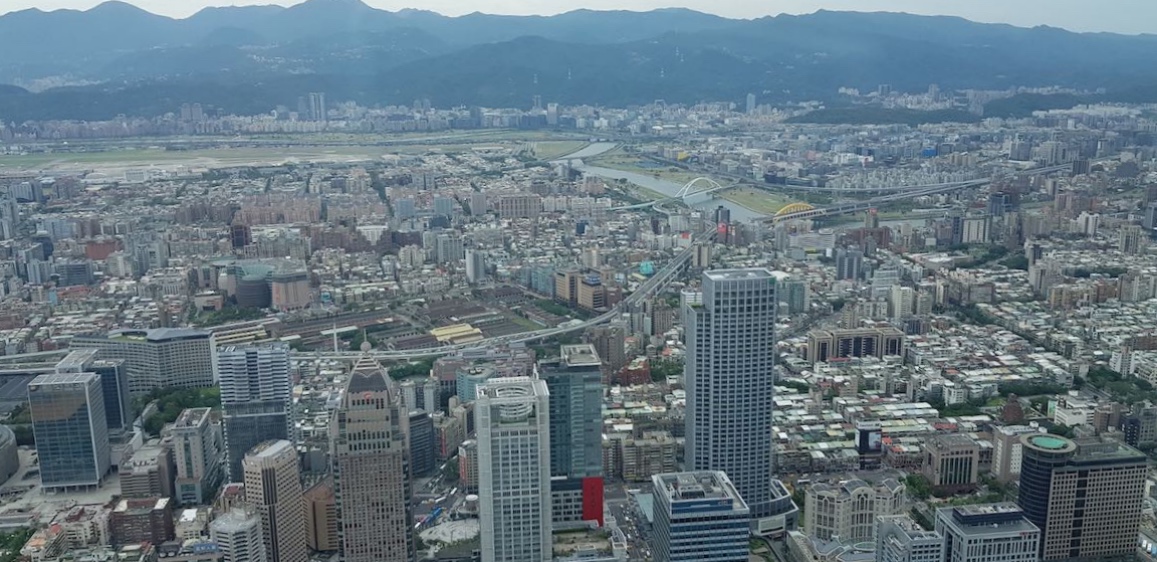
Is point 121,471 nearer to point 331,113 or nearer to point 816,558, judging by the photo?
point 816,558

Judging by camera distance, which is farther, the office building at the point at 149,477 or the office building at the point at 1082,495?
the office building at the point at 149,477

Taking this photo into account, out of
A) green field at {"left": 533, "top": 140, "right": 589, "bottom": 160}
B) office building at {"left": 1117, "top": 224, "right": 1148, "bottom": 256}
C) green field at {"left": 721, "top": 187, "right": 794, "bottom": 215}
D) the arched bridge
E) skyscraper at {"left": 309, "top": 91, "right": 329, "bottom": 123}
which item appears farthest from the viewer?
skyscraper at {"left": 309, "top": 91, "right": 329, "bottom": 123}

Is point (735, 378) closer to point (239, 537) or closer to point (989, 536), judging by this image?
point (989, 536)

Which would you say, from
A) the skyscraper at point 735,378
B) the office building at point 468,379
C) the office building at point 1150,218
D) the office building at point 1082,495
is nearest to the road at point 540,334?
the office building at point 468,379

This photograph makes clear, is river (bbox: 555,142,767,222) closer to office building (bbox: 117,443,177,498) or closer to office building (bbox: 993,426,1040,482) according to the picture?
office building (bbox: 993,426,1040,482)

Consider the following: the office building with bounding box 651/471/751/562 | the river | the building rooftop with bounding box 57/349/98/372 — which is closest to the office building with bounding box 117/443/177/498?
the building rooftop with bounding box 57/349/98/372

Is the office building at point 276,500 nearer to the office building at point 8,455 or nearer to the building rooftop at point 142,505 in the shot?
the building rooftop at point 142,505
